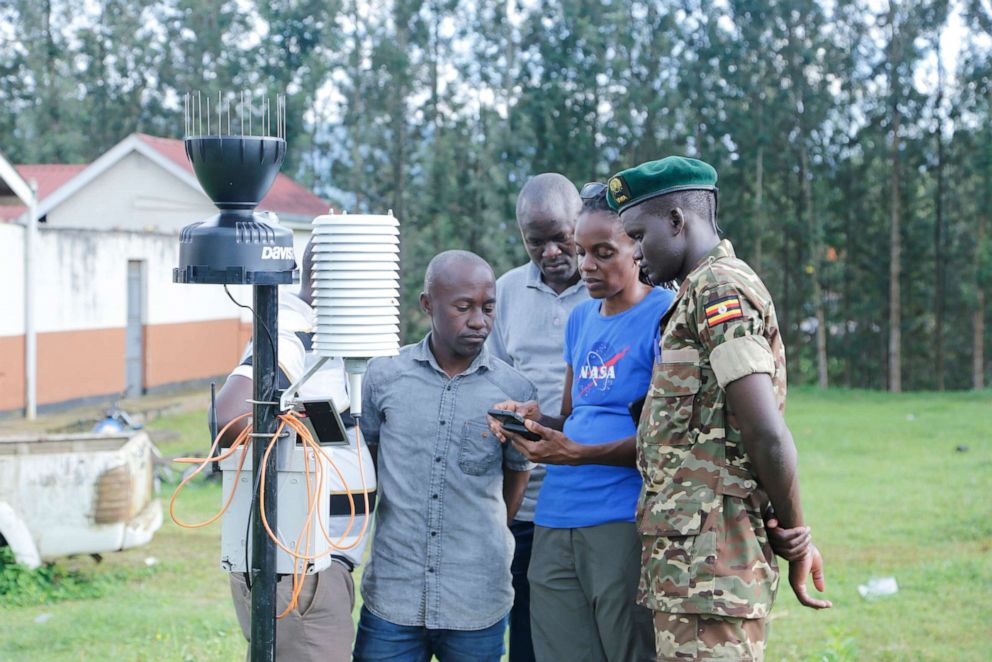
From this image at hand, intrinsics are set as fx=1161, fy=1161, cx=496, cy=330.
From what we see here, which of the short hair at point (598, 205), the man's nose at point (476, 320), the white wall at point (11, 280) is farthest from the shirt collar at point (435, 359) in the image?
the white wall at point (11, 280)

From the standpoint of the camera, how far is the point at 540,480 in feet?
12.5

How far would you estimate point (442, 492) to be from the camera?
3.18 metres

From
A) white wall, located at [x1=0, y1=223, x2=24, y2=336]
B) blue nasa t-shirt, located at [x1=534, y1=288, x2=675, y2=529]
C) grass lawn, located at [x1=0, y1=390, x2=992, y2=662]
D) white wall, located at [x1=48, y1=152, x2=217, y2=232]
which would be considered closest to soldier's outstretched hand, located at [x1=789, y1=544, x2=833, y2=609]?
blue nasa t-shirt, located at [x1=534, y1=288, x2=675, y2=529]

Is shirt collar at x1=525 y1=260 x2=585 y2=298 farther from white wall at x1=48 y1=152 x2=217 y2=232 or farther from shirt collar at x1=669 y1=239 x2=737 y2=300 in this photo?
white wall at x1=48 y1=152 x2=217 y2=232

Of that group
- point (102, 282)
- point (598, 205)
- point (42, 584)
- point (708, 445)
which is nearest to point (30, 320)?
point (102, 282)

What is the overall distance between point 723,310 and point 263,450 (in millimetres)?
1056

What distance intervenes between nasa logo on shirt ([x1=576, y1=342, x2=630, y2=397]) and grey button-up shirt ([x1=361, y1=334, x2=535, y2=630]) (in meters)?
0.21

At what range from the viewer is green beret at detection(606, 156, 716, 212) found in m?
2.81

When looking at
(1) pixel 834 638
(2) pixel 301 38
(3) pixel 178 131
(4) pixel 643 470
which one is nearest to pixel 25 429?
(1) pixel 834 638

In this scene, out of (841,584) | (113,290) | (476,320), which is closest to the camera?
(476,320)

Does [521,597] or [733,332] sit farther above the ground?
[733,332]

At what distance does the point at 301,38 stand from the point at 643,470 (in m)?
29.3

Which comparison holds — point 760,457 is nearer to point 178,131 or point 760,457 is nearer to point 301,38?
point 301,38

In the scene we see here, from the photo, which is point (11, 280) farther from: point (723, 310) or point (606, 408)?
point (723, 310)
